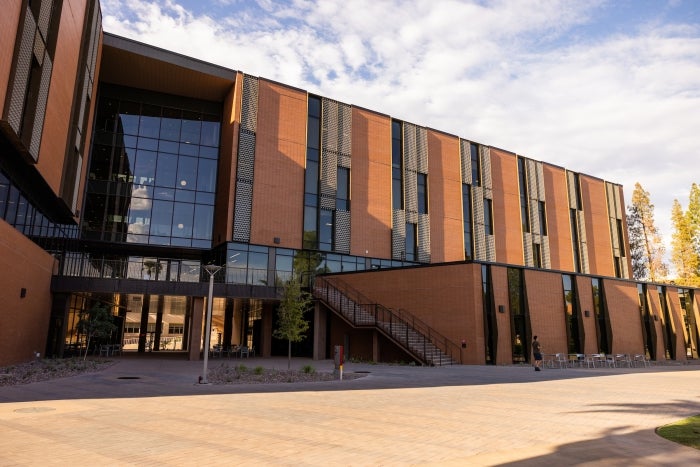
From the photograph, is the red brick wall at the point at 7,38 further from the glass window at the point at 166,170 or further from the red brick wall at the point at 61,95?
the glass window at the point at 166,170

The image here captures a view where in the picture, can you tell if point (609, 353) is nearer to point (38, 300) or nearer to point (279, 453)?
point (279, 453)

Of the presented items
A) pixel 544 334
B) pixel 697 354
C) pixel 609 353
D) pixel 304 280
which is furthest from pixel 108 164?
pixel 697 354

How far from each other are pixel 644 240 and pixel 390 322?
182 ft

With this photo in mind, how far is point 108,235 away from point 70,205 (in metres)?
5.83

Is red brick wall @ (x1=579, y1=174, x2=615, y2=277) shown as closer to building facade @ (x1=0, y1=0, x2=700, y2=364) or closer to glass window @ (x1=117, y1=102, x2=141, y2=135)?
building facade @ (x1=0, y1=0, x2=700, y2=364)

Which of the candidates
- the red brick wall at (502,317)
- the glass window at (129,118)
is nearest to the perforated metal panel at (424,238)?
the red brick wall at (502,317)

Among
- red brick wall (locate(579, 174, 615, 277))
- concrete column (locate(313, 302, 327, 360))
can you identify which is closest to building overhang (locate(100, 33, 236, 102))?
concrete column (locate(313, 302, 327, 360))

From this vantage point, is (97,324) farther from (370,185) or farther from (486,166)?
(486,166)

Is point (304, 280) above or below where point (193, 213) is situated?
below

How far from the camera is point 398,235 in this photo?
3906cm

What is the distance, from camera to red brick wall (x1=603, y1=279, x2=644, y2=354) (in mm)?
32000

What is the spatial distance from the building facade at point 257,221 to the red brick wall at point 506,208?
20 cm

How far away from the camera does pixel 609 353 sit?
102ft

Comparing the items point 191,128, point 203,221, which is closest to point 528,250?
point 203,221
